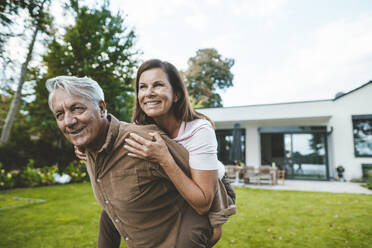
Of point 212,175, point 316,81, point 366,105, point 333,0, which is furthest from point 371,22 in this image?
point 316,81

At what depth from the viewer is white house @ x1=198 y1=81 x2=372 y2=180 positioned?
1442 cm

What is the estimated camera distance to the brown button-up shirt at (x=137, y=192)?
1.43 m

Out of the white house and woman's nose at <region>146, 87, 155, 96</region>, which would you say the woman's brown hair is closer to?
woman's nose at <region>146, 87, 155, 96</region>

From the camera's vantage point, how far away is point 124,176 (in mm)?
1439

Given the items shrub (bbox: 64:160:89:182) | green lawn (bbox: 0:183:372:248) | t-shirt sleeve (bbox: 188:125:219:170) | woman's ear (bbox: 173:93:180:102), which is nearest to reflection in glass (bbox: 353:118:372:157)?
green lawn (bbox: 0:183:372:248)

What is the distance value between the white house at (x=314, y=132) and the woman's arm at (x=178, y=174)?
15.4 metres

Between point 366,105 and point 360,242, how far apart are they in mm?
13568

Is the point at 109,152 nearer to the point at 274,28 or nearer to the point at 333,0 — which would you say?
the point at 333,0

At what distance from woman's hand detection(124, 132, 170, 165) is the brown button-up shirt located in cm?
6

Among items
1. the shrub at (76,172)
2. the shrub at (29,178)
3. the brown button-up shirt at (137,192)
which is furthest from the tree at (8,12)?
the shrub at (76,172)

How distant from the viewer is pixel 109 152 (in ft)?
4.86

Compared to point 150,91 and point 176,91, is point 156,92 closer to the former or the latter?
point 150,91

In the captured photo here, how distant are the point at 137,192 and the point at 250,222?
16.0 ft

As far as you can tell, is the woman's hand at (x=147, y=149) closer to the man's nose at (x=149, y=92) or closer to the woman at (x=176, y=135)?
the woman at (x=176, y=135)
